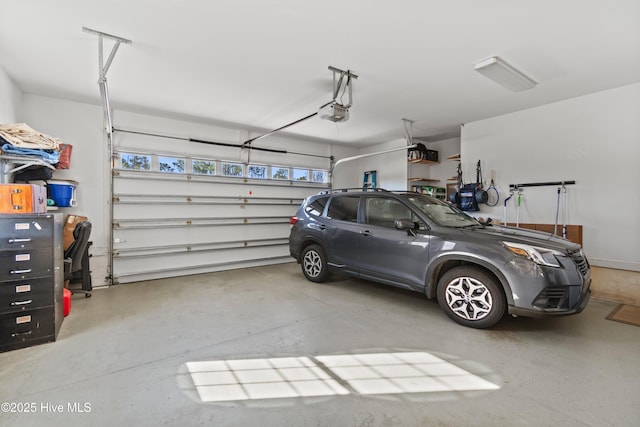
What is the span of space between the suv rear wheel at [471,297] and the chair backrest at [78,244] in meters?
4.67

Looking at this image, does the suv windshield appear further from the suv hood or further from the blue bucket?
the blue bucket

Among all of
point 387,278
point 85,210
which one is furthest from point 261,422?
point 85,210

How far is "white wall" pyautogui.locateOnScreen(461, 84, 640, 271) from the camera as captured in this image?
152 inches

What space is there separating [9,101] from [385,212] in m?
5.13

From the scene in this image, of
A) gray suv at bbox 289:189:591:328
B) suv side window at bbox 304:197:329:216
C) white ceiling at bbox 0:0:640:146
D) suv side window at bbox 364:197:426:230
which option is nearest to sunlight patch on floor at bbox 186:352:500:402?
gray suv at bbox 289:189:591:328

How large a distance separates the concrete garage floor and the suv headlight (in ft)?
2.47

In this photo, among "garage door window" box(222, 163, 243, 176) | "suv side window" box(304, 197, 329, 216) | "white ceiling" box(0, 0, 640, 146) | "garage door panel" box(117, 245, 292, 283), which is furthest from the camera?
"garage door window" box(222, 163, 243, 176)

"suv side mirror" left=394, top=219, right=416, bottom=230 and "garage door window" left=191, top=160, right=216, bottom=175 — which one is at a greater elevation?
"garage door window" left=191, top=160, right=216, bottom=175

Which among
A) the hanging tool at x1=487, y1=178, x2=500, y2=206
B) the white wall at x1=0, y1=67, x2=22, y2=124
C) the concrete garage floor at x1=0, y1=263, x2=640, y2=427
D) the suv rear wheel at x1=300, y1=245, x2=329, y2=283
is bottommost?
the concrete garage floor at x1=0, y1=263, x2=640, y2=427

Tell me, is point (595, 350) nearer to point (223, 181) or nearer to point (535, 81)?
point (535, 81)

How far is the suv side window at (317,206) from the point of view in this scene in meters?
4.68

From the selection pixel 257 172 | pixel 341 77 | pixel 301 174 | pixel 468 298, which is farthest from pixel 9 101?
pixel 468 298

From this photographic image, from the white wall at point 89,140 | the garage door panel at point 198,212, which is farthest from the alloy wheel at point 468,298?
the white wall at point 89,140

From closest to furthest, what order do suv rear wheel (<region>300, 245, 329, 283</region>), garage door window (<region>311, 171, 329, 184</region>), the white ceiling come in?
the white ceiling < suv rear wheel (<region>300, 245, 329, 283</region>) < garage door window (<region>311, 171, 329, 184</region>)
